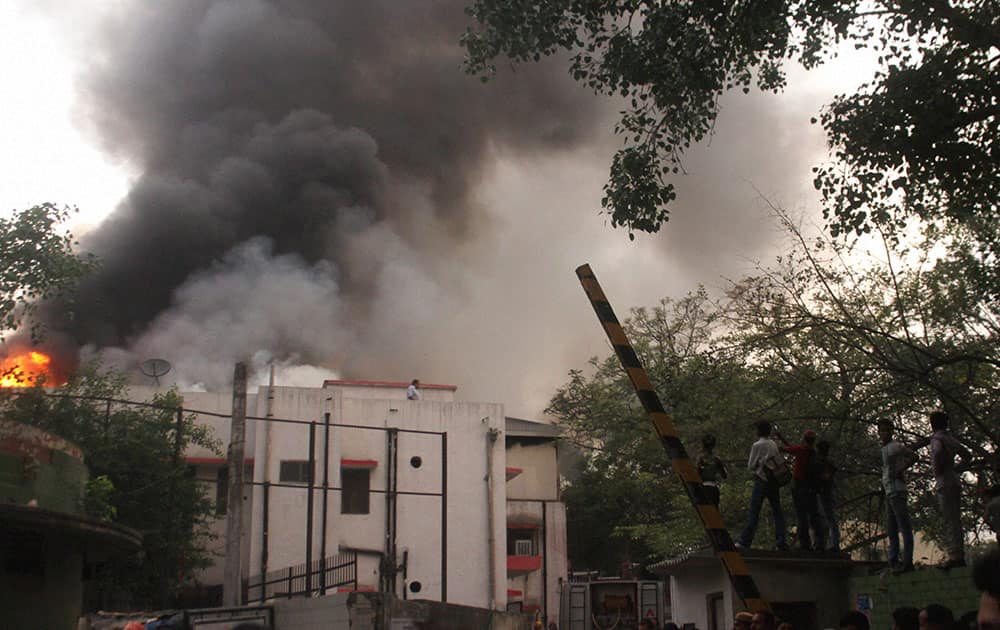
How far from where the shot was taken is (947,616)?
15.2 feet

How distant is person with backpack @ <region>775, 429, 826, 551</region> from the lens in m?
11.8

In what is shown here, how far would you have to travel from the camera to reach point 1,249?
66.6ft

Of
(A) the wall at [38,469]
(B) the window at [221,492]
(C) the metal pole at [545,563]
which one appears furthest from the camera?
(C) the metal pole at [545,563]

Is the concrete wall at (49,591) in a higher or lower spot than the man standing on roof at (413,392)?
lower

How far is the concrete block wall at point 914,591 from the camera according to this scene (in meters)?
9.50

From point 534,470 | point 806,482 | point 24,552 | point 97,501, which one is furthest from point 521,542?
point 806,482

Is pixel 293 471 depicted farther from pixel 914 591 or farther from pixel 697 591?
pixel 914 591

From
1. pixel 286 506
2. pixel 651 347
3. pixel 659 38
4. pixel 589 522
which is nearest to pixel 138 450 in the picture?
pixel 286 506

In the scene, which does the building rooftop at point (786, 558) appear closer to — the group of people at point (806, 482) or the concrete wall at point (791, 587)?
the concrete wall at point (791, 587)

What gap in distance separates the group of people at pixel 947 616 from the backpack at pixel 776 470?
4.95 metres

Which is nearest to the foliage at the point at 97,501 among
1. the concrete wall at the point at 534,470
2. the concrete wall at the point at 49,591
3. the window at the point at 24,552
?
the concrete wall at the point at 49,591

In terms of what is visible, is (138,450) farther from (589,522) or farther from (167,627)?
(589,522)

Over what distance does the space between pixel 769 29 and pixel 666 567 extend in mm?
7172

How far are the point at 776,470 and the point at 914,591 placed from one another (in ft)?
6.94
